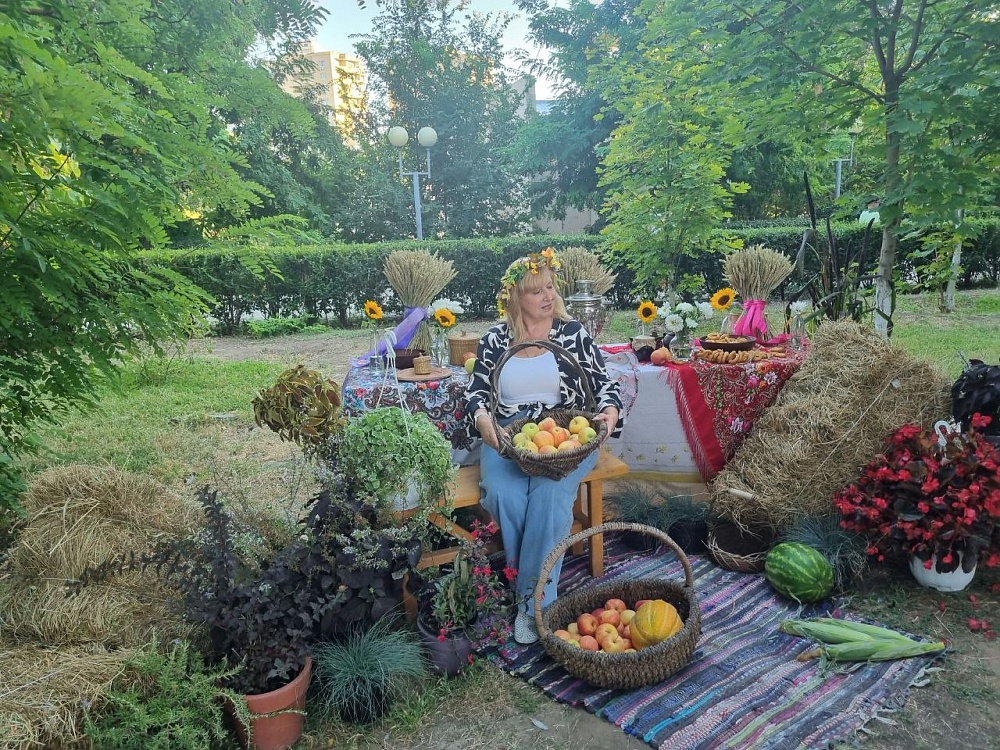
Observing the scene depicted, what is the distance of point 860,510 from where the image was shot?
3.05m

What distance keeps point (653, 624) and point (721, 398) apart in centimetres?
164

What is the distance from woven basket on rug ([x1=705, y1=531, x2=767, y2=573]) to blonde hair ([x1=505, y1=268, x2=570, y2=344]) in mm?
1500

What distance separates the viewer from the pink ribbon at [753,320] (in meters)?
4.24

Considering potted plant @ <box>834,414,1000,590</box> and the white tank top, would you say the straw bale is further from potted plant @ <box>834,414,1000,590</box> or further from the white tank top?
potted plant @ <box>834,414,1000,590</box>

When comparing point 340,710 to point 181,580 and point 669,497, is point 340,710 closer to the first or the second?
point 181,580

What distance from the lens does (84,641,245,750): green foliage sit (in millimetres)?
1963

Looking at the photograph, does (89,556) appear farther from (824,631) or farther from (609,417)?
(824,631)

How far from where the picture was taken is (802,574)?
2.98 m

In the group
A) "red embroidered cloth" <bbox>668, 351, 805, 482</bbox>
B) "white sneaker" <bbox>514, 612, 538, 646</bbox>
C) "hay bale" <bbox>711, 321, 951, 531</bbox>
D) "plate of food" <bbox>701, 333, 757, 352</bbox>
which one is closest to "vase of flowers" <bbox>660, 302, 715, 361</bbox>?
"plate of food" <bbox>701, 333, 757, 352</bbox>

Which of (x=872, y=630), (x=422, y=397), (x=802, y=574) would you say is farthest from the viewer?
(x=422, y=397)

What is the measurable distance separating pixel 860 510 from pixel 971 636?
0.64 meters

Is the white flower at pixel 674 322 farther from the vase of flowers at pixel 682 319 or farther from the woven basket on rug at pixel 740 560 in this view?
the woven basket on rug at pixel 740 560

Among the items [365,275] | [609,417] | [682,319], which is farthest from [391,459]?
[365,275]

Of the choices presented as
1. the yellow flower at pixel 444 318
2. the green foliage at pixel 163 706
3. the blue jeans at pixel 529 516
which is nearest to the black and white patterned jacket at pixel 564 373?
the blue jeans at pixel 529 516
